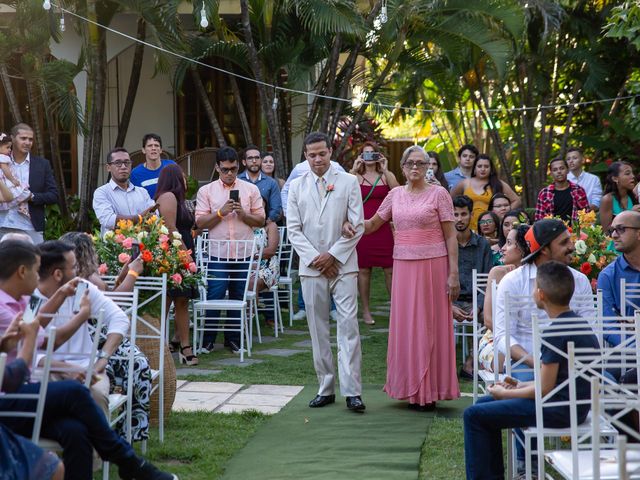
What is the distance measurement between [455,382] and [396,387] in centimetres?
43

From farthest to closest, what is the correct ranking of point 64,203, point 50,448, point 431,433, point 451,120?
1. point 451,120
2. point 64,203
3. point 431,433
4. point 50,448

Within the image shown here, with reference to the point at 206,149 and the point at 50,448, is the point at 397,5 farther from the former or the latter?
the point at 50,448

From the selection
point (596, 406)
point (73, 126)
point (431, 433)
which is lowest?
point (431, 433)

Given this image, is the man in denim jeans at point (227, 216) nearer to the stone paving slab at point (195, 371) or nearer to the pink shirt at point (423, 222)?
the stone paving slab at point (195, 371)

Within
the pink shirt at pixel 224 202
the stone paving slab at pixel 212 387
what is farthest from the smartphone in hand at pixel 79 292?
the pink shirt at pixel 224 202

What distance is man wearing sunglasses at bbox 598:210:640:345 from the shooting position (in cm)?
666

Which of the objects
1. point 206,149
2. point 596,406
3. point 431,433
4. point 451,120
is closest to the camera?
point 596,406

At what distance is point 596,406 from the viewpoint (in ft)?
11.4

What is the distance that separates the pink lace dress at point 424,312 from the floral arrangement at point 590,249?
1.10 metres

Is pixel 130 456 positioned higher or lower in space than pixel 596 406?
lower

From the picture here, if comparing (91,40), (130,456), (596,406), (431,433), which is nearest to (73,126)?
(91,40)

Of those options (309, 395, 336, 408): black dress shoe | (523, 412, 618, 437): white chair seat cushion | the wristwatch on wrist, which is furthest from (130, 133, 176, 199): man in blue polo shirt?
(523, 412, 618, 437): white chair seat cushion

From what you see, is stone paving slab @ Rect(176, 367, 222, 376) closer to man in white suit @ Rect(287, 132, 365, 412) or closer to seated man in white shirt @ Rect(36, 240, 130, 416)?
man in white suit @ Rect(287, 132, 365, 412)

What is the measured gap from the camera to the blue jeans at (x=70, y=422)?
471 centimetres
